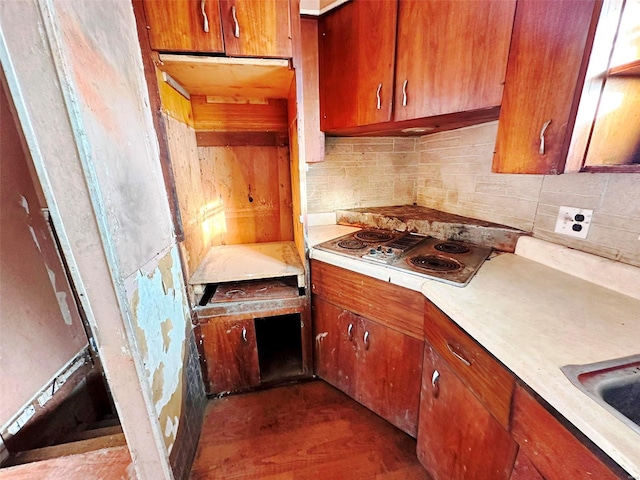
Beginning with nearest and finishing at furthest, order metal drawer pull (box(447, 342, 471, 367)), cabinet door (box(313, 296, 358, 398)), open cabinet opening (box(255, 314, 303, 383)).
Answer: metal drawer pull (box(447, 342, 471, 367)), cabinet door (box(313, 296, 358, 398)), open cabinet opening (box(255, 314, 303, 383))

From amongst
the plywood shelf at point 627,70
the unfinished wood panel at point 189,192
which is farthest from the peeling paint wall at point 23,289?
the plywood shelf at point 627,70

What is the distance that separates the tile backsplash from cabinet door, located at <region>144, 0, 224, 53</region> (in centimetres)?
92

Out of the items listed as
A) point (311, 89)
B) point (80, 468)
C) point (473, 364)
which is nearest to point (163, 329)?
point (80, 468)

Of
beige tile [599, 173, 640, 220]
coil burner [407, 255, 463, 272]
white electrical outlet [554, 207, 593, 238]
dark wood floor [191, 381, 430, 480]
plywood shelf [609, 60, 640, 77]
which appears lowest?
dark wood floor [191, 381, 430, 480]

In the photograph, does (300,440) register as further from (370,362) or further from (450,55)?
(450,55)

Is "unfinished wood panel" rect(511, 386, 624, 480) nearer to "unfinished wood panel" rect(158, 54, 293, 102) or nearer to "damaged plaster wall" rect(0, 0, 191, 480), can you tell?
"damaged plaster wall" rect(0, 0, 191, 480)

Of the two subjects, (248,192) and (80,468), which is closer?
(80,468)

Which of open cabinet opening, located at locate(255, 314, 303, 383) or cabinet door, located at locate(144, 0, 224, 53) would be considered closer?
cabinet door, located at locate(144, 0, 224, 53)

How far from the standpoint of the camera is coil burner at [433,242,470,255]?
1247 millimetres

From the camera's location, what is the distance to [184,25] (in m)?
0.99

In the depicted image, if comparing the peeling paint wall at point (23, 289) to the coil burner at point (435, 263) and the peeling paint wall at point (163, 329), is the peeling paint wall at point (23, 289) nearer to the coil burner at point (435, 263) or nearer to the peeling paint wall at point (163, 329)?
the peeling paint wall at point (163, 329)

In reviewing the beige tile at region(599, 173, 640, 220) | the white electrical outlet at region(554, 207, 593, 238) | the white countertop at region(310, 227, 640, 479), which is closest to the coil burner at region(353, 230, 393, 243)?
the white countertop at region(310, 227, 640, 479)

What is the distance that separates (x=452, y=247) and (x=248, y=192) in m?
1.34

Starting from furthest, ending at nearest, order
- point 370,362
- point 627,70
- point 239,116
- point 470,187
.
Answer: point 239,116, point 470,187, point 370,362, point 627,70
